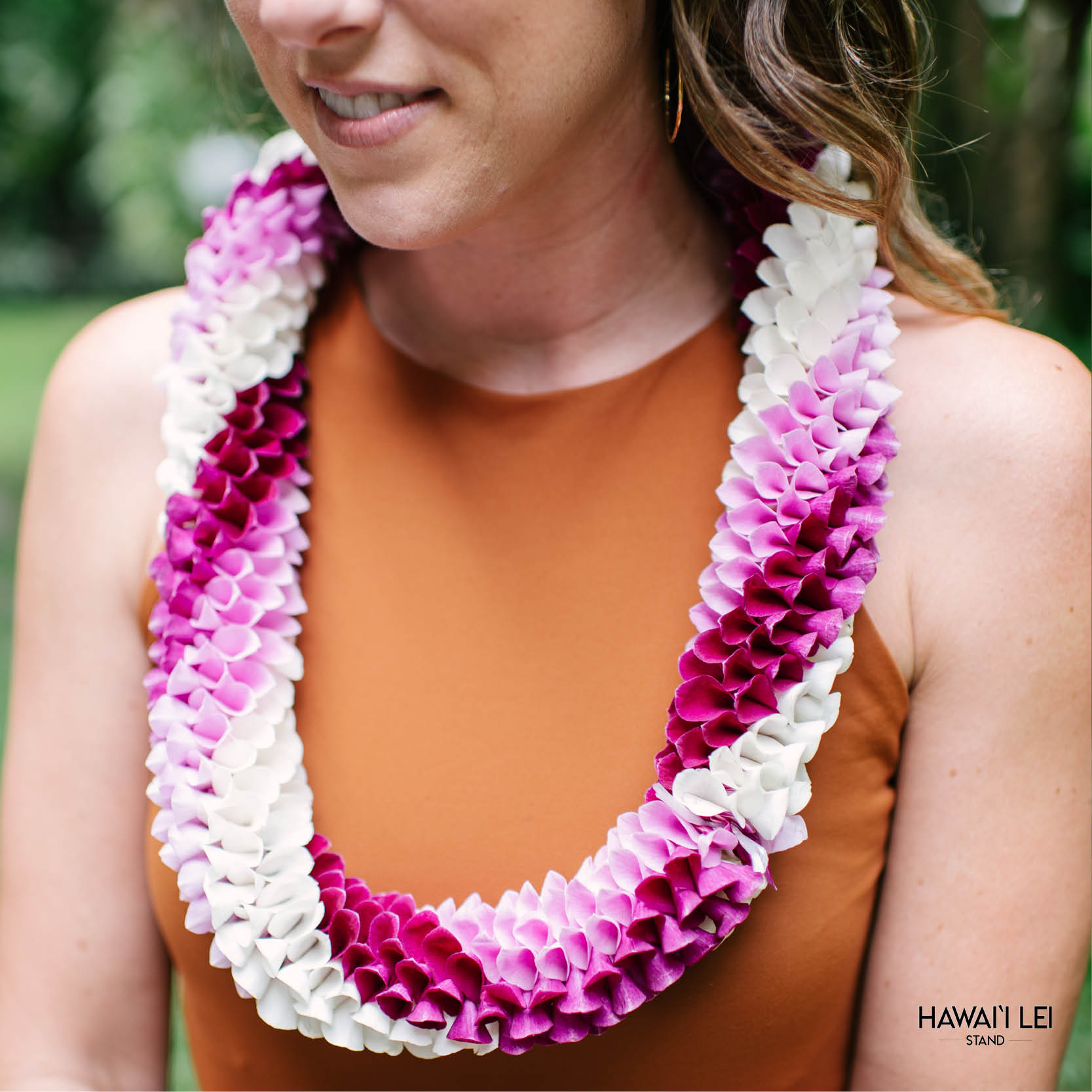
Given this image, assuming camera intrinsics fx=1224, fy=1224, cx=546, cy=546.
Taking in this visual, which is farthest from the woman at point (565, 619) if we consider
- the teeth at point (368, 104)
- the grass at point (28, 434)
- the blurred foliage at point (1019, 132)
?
the blurred foliage at point (1019, 132)

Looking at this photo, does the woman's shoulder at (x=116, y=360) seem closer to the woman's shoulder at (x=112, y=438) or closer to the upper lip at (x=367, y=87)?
the woman's shoulder at (x=112, y=438)

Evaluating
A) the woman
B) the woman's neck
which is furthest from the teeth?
the woman's neck

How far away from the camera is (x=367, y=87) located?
112cm

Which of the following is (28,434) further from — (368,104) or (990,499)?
(990,499)

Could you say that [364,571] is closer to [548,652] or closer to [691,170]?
[548,652]

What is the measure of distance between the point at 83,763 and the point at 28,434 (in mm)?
7130

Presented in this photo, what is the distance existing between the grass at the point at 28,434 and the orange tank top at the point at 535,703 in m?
0.39

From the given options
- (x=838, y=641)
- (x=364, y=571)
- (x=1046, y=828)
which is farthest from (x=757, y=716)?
(x=364, y=571)

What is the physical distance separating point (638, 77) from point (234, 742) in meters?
0.85

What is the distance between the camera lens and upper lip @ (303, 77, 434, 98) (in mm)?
1112

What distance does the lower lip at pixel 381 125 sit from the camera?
1.13 meters

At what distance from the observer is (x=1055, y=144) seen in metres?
3.43

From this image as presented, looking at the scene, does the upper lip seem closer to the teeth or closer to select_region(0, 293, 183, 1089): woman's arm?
the teeth

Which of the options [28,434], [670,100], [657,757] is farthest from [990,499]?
[28,434]
